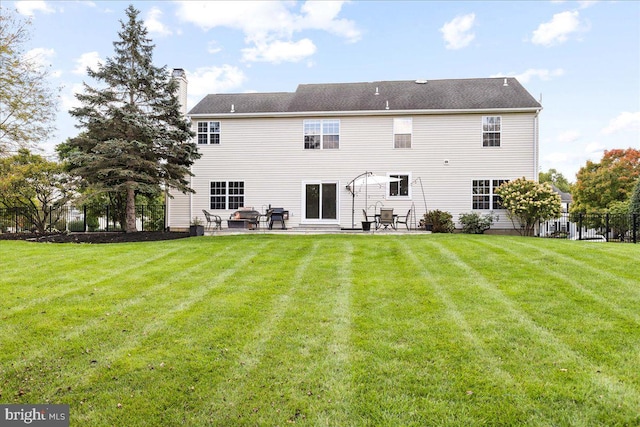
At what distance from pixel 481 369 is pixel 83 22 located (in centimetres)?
1687

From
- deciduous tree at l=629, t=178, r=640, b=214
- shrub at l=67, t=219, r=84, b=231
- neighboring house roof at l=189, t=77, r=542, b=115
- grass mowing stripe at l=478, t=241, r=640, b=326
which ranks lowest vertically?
grass mowing stripe at l=478, t=241, r=640, b=326

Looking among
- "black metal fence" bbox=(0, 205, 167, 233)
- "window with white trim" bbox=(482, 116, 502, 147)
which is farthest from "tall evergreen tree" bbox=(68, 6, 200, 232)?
"window with white trim" bbox=(482, 116, 502, 147)

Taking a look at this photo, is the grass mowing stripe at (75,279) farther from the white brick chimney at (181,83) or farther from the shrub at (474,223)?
the shrub at (474,223)

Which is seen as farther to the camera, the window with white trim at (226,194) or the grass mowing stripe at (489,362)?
the window with white trim at (226,194)

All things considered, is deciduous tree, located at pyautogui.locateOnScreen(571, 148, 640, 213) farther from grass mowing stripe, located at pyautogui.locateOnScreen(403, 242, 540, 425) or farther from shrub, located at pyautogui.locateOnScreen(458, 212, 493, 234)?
grass mowing stripe, located at pyautogui.locateOnScreen(403, 242, 540, 425)

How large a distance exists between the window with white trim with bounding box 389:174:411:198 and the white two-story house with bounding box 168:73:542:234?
0.04m

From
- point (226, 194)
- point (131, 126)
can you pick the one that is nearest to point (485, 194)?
point (226, 194)

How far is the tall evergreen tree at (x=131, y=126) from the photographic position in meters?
12.6

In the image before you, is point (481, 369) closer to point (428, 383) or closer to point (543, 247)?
point (428, 383)

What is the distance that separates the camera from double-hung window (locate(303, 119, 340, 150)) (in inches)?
661

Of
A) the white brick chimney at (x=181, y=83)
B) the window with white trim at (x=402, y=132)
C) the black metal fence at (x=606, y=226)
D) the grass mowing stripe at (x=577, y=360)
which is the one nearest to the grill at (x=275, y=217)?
the window with white trim at (x=402, y=132)

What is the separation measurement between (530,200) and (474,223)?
7.18 ft

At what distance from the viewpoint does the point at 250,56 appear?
19.7m

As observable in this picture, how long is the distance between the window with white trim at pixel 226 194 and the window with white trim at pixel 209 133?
1.98 meters
